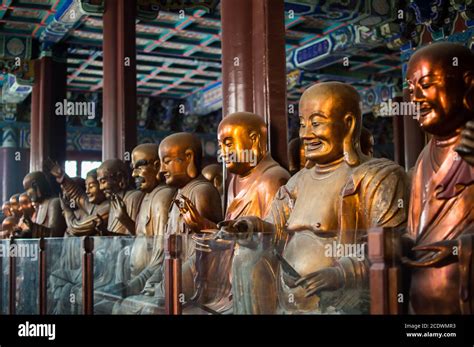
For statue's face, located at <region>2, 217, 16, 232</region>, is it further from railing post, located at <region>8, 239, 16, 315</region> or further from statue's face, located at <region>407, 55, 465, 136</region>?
statue's face, located at <region>407, 55, 465, 136</region>

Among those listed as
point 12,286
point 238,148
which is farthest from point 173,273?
point 12,286

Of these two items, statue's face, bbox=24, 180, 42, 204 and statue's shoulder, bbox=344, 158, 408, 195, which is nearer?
statue's shoulder, bbox=344, 158, 408, 195

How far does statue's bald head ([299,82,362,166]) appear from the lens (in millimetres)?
3484

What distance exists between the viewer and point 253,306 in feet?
10.2

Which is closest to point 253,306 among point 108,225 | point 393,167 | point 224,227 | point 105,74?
point 224,227

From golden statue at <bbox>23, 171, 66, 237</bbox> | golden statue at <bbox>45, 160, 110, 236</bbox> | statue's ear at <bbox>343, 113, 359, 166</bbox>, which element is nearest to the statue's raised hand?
statue's ear at <bbox>343, 113, 359, 166</bbox>

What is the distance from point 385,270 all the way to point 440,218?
0.59 m

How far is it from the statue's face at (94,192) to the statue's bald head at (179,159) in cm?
148

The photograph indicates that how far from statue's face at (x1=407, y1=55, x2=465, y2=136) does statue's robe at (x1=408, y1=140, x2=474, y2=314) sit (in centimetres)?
10

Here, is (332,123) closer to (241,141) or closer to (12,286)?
(241,141)

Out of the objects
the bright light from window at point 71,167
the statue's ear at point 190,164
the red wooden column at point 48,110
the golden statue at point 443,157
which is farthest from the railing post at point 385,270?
the bright light from window at point 71,167

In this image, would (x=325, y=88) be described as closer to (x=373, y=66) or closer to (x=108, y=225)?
(x=108, y=225)

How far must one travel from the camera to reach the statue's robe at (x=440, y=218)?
8.14ft
